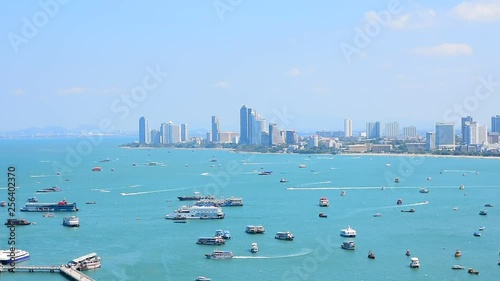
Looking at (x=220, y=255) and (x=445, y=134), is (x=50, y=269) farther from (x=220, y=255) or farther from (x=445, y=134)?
(x=445, y=134)

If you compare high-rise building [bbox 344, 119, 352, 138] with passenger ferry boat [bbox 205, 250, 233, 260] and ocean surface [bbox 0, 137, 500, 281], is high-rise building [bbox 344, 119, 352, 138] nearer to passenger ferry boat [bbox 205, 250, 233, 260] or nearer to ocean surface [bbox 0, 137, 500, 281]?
ocean surface [bbox 0, 137, 500, 281]

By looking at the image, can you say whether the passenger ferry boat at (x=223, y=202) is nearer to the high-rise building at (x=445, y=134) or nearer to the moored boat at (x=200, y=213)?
the moored boat at (x=200, y=213)

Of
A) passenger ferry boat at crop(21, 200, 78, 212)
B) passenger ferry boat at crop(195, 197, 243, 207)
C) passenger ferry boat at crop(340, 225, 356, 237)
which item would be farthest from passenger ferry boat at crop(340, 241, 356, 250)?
passenger ferry boat at crop(21, 200, 78, 212)

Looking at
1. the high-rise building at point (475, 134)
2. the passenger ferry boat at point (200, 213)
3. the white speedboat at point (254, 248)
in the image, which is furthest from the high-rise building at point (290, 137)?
the white speedboat at point (254, 248)

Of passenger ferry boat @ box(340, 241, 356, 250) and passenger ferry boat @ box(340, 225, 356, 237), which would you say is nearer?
passenger ferry boat @ box(340, 241, 356, 250)

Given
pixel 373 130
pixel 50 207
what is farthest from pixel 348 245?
pixel 373 130
